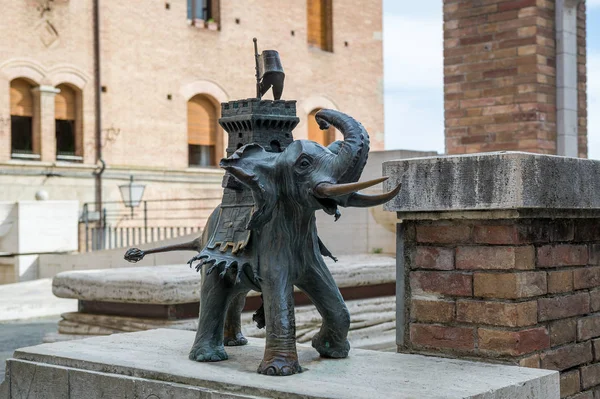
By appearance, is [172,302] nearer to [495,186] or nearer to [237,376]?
[237,376]

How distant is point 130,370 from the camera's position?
3113 mm

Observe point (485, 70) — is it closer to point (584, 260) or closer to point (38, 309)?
point (584, 260)

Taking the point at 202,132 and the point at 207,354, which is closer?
the point at 207,354

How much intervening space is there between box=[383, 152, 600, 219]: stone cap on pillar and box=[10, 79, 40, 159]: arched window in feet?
64.3

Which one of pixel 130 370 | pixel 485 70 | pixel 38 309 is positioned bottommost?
pixel 38 309

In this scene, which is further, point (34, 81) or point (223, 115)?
point (34, 81)

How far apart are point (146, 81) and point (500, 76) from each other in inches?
667

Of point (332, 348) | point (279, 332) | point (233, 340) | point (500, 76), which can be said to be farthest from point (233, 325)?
point (500, 76)

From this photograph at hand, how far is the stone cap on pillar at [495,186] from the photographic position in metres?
3.15

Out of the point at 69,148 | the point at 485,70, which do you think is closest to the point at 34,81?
the point at 69,148

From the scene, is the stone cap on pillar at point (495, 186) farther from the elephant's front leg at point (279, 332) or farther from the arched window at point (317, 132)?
the arched window at point (317, 132)

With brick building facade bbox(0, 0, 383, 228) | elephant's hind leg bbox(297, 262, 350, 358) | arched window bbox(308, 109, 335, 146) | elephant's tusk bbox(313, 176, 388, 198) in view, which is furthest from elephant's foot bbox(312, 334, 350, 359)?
arched window bbox(308, 109, 335, 146)

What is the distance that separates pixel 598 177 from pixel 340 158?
1.26 meters

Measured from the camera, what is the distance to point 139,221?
76.2 feet
